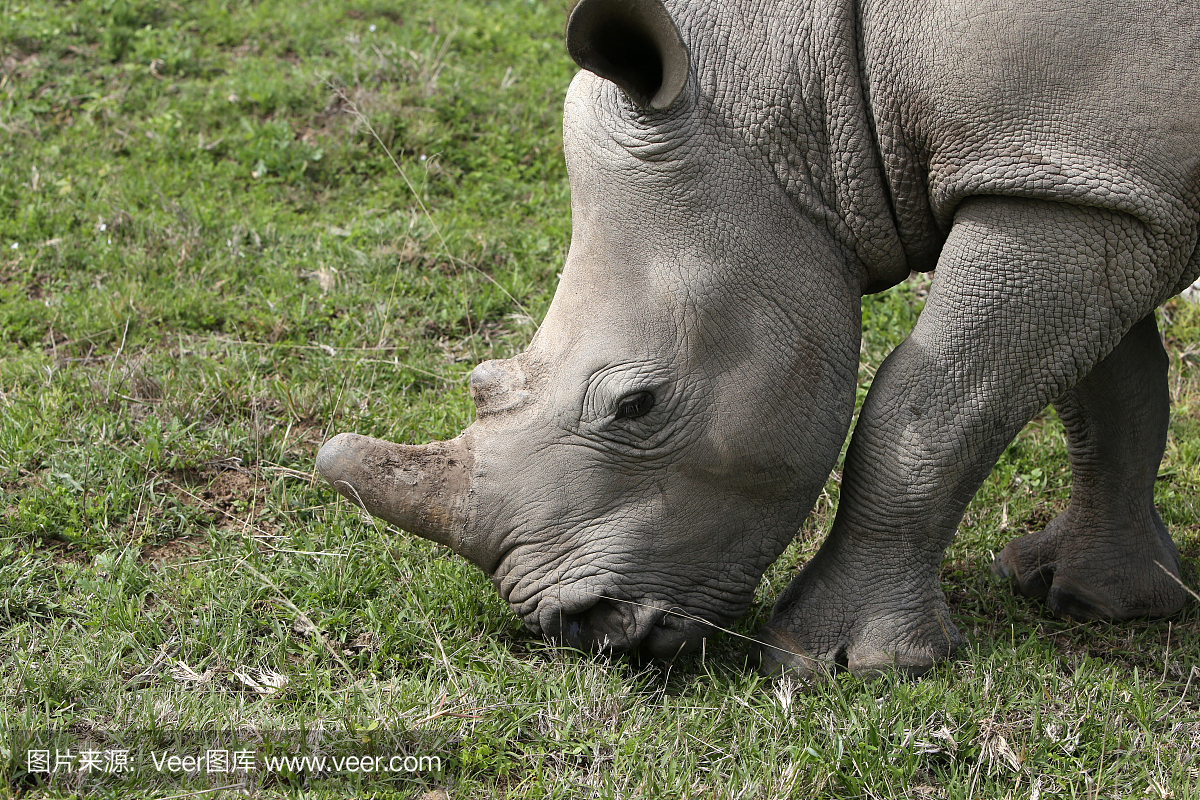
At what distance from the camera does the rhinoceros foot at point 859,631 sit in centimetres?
391

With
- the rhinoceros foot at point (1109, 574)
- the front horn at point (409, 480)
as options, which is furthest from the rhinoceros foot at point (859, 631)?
the front horn at point (409, 480)

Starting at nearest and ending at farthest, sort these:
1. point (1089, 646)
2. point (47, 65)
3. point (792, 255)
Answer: point (792, 255), point (1089, 646), point (47, 65)

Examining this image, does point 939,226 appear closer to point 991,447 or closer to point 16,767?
point 991,447

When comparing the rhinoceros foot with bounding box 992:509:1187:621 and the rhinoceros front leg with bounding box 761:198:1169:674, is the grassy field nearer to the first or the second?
the rhinoceros foot with bounding box 992:509:1187:621

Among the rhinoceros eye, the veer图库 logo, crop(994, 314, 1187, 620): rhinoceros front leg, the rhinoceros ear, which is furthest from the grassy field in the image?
the rhinoceros ear

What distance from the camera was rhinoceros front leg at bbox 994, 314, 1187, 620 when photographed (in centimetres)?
448

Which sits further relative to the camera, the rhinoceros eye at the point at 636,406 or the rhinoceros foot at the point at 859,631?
the rhinoceros foot at the point at 859,631

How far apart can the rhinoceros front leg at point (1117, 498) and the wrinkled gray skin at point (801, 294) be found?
0.91 metres

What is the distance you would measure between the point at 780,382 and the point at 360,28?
591cm

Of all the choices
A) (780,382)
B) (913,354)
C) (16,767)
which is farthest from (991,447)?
(16,767)

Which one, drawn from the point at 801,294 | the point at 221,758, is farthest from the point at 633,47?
the point at 221,758

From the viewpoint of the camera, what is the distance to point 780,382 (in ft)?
12.1

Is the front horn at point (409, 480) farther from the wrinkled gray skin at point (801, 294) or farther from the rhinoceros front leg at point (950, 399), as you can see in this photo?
the rhinoceros front leg at point (950, 399)

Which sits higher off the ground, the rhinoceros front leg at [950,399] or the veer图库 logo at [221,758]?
the rhinoceros front leg at [950,399]
